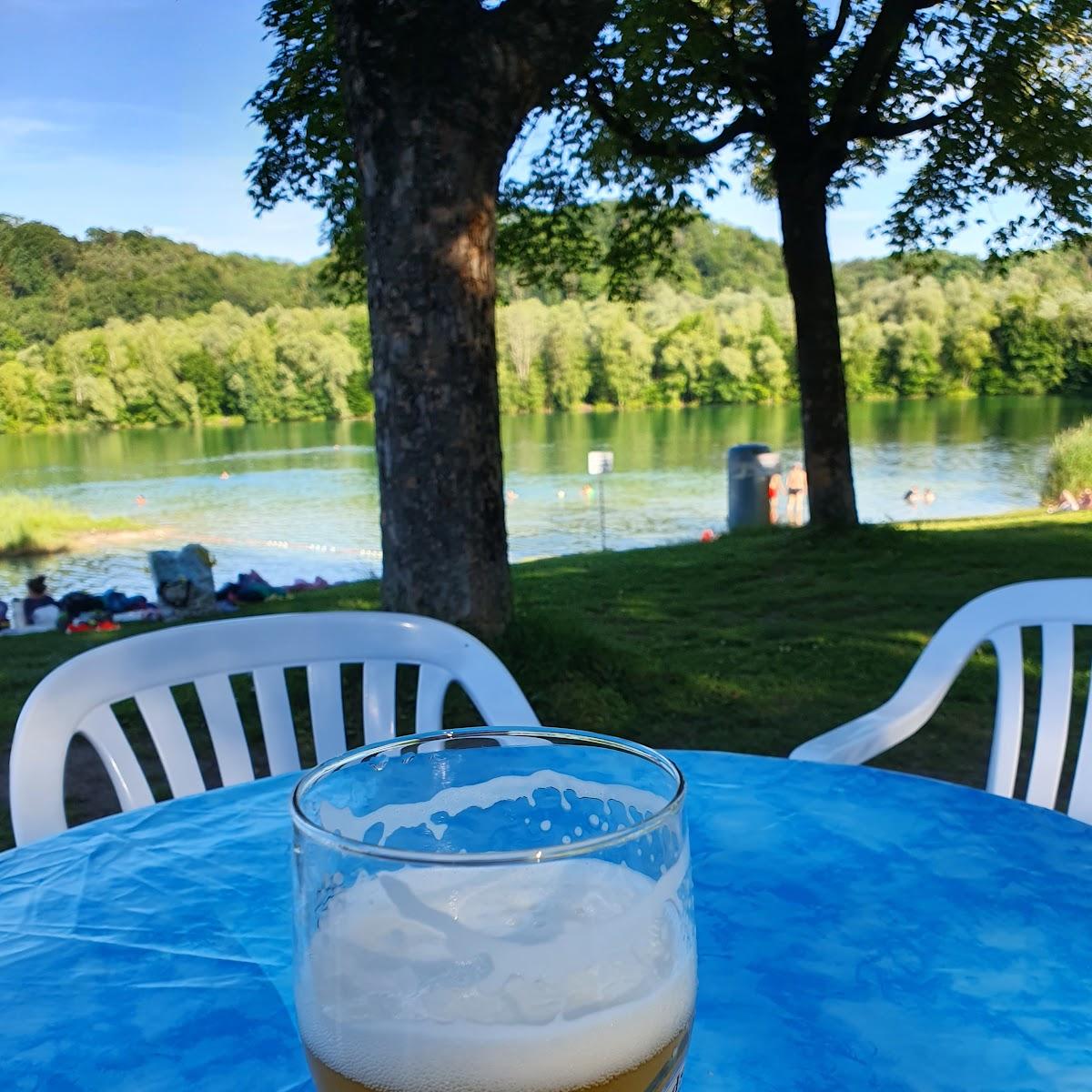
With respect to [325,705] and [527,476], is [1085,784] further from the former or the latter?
[527,476]

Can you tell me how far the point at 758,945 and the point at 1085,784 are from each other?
3.90 ft

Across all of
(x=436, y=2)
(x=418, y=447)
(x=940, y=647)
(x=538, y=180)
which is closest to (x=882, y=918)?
(x=940, y=647)

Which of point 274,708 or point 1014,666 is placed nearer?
point 274,708

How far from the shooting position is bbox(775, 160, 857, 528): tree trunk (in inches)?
321

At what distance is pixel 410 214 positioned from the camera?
4.03 metres

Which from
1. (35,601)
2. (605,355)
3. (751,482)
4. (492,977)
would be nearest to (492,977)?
(492,977)

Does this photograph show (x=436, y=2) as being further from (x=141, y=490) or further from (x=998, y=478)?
(x=141, y=490)

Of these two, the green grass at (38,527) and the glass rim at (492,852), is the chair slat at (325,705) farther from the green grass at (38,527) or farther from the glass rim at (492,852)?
the green grass at (38,527)

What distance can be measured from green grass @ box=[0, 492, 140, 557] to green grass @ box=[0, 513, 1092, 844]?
11.0 m

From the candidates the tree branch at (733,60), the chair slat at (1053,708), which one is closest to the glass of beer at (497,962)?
the chair slat at (1053,708)

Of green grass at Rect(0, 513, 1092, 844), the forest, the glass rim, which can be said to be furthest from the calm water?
the glass rim

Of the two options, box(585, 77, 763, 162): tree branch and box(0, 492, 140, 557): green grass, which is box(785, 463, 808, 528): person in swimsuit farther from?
box(0, 492, 140, 557): green grass

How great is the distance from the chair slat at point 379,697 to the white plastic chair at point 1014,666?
803mm

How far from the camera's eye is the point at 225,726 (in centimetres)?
178
